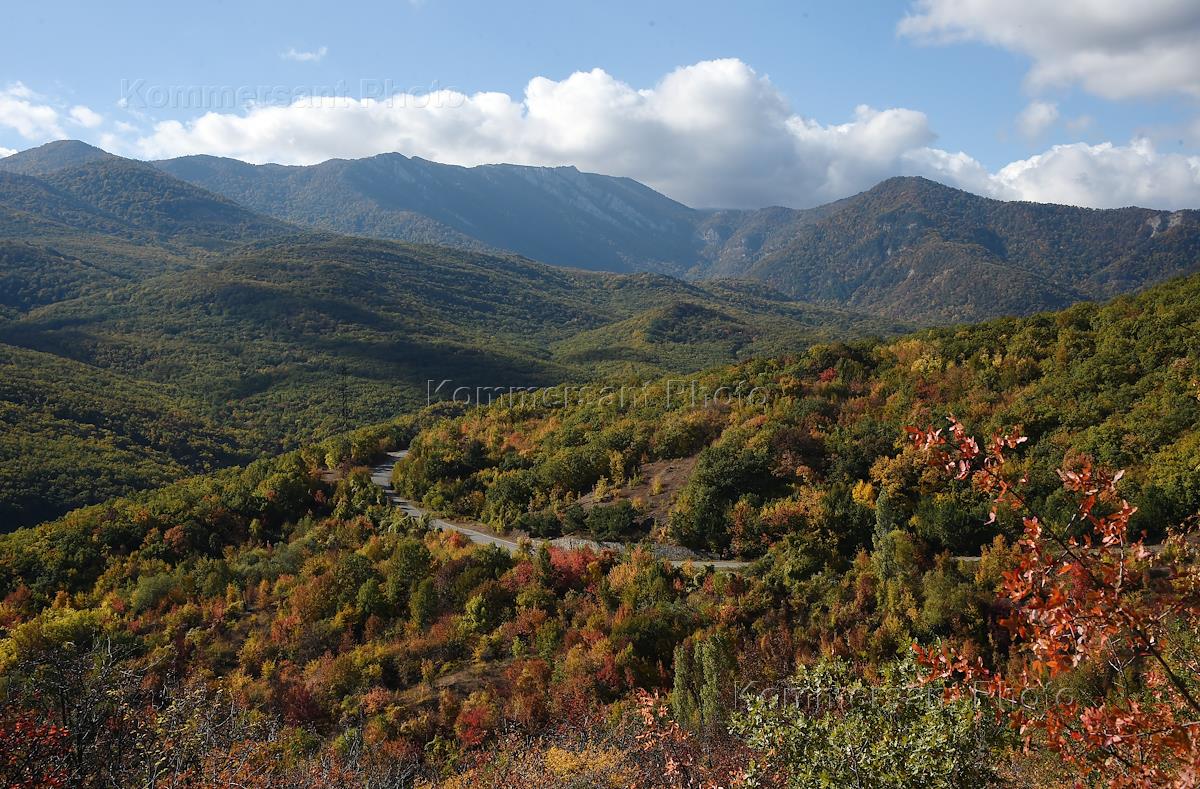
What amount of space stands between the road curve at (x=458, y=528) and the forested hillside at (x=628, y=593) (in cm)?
47

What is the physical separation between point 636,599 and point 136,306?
405 ft

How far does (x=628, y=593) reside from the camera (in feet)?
41.4

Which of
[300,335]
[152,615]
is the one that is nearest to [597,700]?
[152,615]

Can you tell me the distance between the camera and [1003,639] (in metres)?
9.62

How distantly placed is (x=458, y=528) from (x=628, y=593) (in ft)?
23.3

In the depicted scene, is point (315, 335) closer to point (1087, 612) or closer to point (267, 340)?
point (267, 340)

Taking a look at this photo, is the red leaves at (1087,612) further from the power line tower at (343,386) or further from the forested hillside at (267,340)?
the power line tower at (343,386)

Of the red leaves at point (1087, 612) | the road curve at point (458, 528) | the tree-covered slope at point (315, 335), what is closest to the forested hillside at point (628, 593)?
the red leaves at point (1087, 612)

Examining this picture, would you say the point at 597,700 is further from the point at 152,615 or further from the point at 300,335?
the point at 300,335

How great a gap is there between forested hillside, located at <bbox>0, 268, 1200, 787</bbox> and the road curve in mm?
465

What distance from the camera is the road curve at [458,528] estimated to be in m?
13.7

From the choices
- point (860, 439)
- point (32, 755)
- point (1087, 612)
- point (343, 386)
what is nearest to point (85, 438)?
point (343, 386)

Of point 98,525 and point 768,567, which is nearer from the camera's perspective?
point 768,567

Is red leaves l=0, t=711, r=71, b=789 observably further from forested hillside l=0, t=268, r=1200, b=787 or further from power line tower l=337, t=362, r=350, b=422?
power line tower l=337, t=362, r=350, b=422
